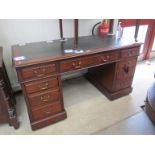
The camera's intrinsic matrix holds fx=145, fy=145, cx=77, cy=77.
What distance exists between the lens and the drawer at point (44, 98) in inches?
58.2

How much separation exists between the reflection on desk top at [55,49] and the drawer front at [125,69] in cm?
23

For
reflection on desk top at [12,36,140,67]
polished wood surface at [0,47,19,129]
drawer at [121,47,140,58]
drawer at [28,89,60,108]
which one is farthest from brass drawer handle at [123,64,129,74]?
polished wood surface at [0,47,19,129]

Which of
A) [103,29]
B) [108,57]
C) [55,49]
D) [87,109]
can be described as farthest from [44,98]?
[103,29]

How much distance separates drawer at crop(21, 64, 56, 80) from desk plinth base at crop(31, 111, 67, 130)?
0.55 metres

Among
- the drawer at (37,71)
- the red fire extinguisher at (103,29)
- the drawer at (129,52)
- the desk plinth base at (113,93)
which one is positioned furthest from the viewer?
the red fire extinguisher at (103,29)

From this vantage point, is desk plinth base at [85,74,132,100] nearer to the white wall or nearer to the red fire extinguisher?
the red fire extinguisher

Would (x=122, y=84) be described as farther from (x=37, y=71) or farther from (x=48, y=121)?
(x=37, y=71)

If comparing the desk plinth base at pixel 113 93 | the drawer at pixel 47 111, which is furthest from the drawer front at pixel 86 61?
the desk plinth base at pixel 113 93

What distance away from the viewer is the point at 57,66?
1433 millimetres

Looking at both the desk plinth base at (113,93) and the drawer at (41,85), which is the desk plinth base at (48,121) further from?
the desk plinth base at (113,93)

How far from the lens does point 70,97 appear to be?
7.07 ft

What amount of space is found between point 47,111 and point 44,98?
18 cm

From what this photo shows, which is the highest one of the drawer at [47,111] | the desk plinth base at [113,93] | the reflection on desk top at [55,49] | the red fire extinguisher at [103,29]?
the red fire extinguisher at [103,29]
